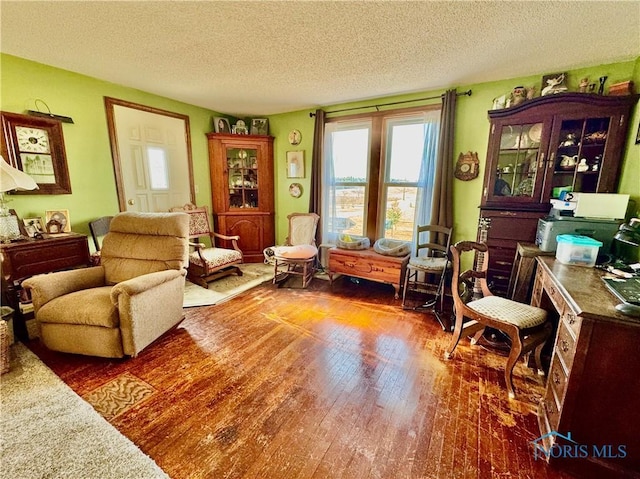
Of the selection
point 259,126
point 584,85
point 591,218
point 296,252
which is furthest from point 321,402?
point 259,126

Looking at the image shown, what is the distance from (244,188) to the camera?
4.49 m

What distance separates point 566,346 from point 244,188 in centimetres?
426

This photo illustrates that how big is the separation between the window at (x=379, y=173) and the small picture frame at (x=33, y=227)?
324 centimetres

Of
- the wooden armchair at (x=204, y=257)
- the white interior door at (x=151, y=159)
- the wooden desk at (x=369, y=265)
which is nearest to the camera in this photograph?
the wooden desk at (x=369, y=265)

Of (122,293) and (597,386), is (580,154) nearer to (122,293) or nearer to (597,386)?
(597,386)

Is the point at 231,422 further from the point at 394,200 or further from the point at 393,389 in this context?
the point at 394,200

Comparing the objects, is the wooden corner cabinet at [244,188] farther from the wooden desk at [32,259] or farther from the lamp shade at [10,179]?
the lamp shade at [10,179]

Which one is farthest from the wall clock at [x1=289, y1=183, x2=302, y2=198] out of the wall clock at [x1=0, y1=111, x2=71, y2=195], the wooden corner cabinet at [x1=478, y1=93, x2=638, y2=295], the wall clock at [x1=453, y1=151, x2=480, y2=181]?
the wall clock at [x1=0, y1=111, x2=71, y2=195]

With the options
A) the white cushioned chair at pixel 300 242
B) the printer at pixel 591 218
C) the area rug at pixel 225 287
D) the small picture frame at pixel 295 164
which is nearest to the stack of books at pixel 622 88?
the printer at pixel 591 218

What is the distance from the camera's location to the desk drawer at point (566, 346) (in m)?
1.25

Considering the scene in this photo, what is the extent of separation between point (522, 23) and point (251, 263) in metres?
4.24

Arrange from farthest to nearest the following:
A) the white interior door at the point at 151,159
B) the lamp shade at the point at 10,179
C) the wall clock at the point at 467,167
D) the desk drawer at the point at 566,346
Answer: the white interior door at the point at 151,159 → the wall clock at the point at 467,167 → the lamp shade at the point at 10,179 → the desk drawer at the point at 566,346

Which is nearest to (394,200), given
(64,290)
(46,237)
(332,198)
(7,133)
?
(332,198)

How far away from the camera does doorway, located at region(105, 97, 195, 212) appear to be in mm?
3289
